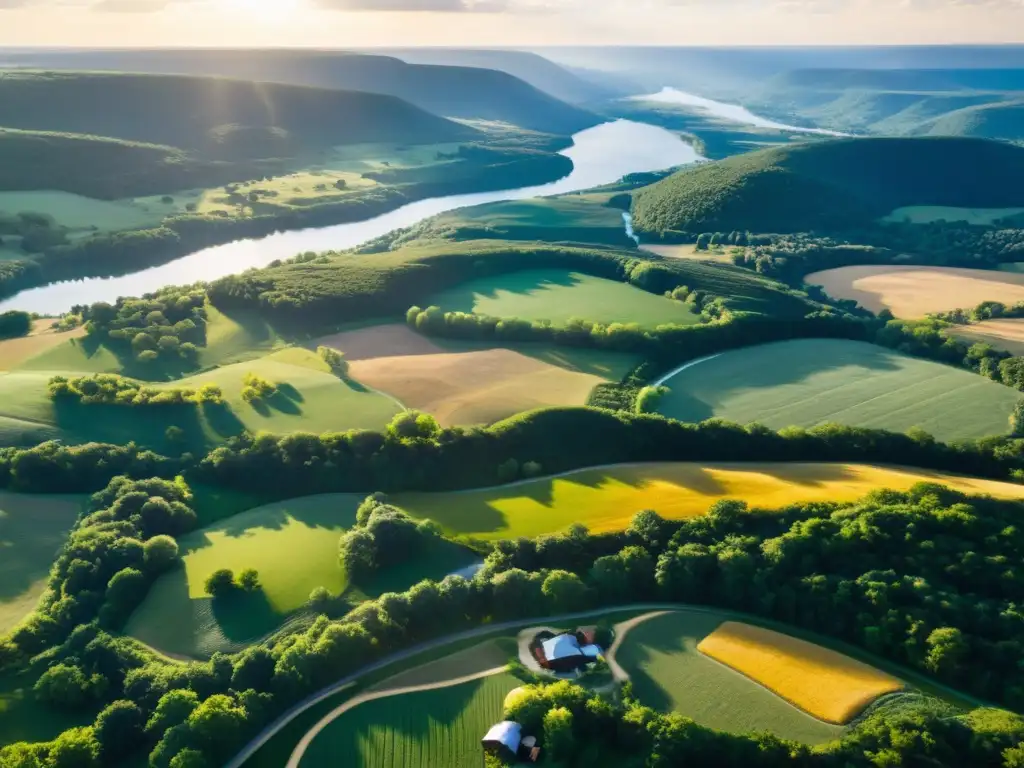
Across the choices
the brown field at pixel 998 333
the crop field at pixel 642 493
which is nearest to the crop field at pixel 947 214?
the brown field at pixel 998 333

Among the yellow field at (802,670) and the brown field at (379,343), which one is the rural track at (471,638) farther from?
the brown field at (379,343)

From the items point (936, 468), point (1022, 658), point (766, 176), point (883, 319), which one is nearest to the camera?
point (1022, 658)

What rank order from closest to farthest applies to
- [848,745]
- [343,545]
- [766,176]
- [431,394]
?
[848,745]
[343,545]
[431,394]
[766,176]

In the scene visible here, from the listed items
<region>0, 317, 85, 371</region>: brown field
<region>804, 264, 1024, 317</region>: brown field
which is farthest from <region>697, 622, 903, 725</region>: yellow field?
<region>804, 264, 1024, 317</region>: brown field

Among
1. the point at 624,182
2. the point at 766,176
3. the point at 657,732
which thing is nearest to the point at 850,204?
the point at 766,176

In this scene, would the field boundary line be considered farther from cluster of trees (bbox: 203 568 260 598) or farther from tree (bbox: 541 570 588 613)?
cluster of trees (bbox: 203 568 260 598)

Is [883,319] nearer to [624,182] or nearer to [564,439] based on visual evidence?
[564,439]

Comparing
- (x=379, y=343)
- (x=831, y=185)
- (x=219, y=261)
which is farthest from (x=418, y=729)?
(x=831, y=185)
